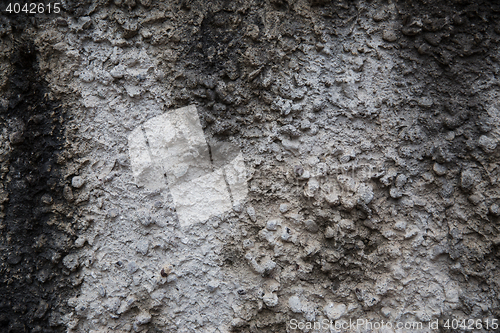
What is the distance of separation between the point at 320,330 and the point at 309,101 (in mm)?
670

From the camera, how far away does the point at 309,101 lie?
944 mm

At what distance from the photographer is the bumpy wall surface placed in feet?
3.02

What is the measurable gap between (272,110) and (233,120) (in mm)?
120

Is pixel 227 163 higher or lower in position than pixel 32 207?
higher

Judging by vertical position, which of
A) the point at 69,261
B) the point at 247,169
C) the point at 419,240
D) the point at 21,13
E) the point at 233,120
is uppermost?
the point at 21,13

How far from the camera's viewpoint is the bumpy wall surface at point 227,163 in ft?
3.02

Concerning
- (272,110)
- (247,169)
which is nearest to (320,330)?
(247,169)

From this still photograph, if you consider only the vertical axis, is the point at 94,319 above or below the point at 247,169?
below

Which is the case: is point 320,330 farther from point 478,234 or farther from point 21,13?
point 21,13

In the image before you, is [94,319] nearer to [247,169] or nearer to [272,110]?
[247,169]

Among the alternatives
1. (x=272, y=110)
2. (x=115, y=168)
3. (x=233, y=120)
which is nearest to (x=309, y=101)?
(x=272, y=110)

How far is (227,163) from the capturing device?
37.8 inches

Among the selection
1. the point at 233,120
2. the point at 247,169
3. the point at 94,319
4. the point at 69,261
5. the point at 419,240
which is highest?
the point at 233,120

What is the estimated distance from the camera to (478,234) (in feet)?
2.92
